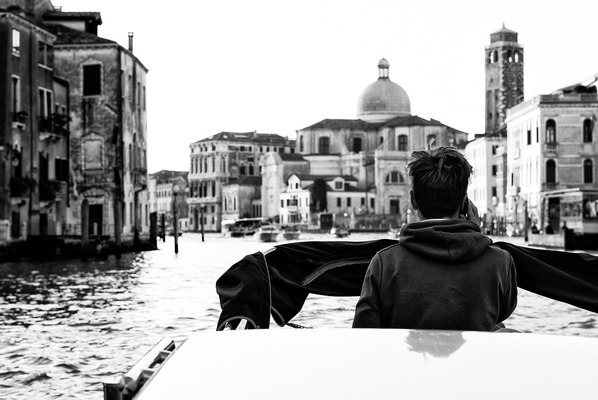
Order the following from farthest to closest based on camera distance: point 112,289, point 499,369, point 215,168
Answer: point 215,168 < point 112,289 < point 499,369

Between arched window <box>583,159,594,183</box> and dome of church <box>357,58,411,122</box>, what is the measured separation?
51.5 meters

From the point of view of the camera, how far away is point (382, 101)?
10938cm

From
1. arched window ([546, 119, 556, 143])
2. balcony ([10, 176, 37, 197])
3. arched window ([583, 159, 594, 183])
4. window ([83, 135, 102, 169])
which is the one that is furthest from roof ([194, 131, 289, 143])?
balcony ([10, 176, 37, 197])

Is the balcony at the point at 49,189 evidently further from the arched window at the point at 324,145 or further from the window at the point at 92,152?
the arched window at the point at 324,145

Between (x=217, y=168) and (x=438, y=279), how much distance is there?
117598 millimetres

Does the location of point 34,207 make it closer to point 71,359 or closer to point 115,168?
point 115,168

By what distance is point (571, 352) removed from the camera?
7.01ft

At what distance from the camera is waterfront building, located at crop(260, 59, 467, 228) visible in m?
98.1

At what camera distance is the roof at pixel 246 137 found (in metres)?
121

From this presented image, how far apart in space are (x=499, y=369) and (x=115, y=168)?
36.8 m

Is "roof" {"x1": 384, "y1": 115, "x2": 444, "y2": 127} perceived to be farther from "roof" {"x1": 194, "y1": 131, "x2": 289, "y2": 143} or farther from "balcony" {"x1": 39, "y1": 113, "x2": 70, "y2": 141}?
"balcony" {"x1": 39, "y1": 113, "x2": 70, "y2": 141}

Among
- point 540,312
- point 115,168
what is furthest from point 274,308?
point 115,168

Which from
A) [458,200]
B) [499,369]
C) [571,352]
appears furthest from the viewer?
[458,200]

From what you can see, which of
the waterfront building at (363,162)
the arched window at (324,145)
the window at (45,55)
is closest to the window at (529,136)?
the waterfront building at (363,162)
